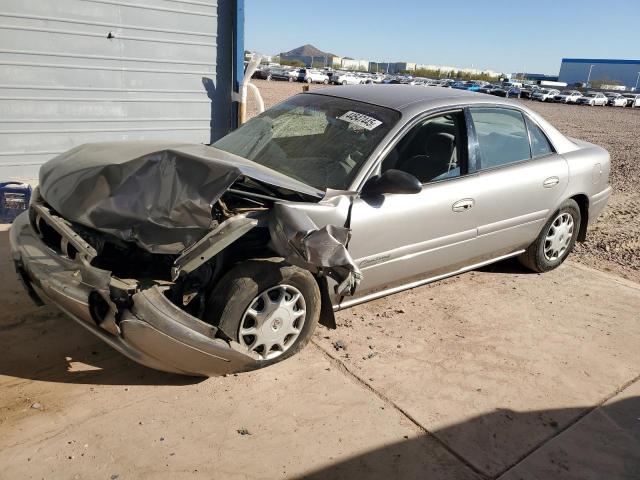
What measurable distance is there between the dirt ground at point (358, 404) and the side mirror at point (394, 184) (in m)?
1.08

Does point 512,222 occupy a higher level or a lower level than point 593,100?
lower

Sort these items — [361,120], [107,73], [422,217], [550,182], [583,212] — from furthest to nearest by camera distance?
[107,73]
[583,212]
[550,182]
[361,120]
[422,217]

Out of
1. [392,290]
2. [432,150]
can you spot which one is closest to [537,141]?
[432,150]

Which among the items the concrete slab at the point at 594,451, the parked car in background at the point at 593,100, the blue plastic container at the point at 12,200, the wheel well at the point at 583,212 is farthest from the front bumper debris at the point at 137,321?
the parked car in background at the point at 593,100

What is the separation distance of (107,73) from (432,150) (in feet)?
16.3

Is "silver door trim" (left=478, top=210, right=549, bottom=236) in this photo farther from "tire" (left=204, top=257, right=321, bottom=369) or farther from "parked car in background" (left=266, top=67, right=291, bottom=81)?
"parked car in background" (left=266, top=67, right=291, bottom=81)

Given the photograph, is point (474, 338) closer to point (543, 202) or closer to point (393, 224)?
point (393, 224)

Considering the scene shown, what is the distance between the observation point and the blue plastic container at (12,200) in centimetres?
546

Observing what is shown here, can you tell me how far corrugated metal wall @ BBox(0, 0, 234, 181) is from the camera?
641 centimetres

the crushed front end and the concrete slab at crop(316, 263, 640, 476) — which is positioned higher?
the crushed front end

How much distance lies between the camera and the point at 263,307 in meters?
3.05

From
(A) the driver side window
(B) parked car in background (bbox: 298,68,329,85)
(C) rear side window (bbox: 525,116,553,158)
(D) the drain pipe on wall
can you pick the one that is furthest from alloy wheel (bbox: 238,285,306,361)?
(B) parked car in background (bbox: 298,68,329,85)

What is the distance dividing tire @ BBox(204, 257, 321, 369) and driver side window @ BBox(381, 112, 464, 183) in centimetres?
104

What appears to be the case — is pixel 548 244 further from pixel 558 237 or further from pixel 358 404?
pixel 358 404
